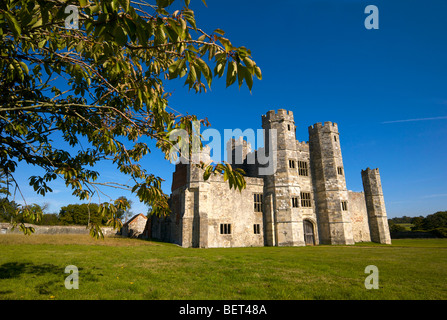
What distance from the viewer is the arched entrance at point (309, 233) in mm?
24906

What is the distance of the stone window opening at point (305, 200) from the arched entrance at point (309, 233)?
1727 millimetres

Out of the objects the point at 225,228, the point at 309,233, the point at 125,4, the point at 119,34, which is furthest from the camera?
the point at 309,233

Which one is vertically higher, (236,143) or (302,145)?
(236,143)

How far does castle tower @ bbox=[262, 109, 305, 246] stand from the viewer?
74.4 ft

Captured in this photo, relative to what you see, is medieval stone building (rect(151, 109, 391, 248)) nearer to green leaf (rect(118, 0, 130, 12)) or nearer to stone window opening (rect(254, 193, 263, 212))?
stone window opening (rect(254, 193, 263, 212))

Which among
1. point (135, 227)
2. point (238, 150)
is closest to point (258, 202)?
point (238, 150)

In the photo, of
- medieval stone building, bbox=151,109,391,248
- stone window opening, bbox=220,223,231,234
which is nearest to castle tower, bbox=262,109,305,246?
medieval stone building, bbox=151,109,391,248

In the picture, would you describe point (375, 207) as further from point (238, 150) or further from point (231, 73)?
point (231, 73)

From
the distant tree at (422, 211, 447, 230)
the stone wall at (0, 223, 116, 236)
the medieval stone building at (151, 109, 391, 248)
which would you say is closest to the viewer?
the medieval stone building at (151, 109, 391, 248)

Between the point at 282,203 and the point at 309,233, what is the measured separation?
5.35 metres

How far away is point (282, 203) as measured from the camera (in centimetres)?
2317

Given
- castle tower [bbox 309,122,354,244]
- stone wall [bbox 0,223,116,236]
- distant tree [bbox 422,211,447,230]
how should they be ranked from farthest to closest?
distant tree [bbox 422,211,447,230]
stone wall [bbox 0,223,116,236]
castle tower [bbox 309,122,354,244]
